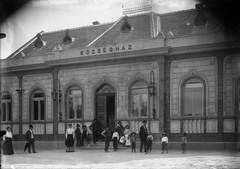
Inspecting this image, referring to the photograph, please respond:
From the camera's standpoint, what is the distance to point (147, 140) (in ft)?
55.6

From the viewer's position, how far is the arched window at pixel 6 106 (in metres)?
19.1

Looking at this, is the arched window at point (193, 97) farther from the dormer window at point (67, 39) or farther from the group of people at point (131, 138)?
the dormer window at point (67, 39)

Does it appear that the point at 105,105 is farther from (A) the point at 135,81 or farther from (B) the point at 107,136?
(B) the point at 107,136

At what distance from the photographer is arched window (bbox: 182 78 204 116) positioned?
680 inches

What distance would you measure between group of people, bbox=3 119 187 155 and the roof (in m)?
4.19

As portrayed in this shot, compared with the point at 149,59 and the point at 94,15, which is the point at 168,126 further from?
the point at 94,15

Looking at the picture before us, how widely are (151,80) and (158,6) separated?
6.69 meters

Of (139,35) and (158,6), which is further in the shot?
Result: (139,35)

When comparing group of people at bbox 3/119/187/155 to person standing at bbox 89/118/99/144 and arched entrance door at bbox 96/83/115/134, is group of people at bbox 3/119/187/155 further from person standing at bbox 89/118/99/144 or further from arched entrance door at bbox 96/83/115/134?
arched entrance door at bbox 96/83/115/134

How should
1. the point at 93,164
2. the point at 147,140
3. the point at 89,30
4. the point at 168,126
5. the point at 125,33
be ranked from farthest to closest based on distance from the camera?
1. the point at 89,30
2. the point at 125,33
3. the point at 168,126
4. the point at 147,140
5. the point at 93,164

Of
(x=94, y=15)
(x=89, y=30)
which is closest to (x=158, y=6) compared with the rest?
(x=94, y=15)

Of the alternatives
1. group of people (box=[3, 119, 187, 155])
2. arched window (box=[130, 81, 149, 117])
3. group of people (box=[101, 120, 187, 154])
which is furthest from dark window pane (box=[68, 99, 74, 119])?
arched window (box=[130, 81, 149, 117])

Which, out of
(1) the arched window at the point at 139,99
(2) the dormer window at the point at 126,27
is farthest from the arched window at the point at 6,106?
(2) the dormer window at the point at 126,27

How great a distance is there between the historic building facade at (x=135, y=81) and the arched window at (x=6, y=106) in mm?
52
